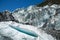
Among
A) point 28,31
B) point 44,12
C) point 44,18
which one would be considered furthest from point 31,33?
point 44,12

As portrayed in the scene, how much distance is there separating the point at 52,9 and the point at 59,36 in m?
3.83

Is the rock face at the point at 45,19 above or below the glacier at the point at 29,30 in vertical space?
above

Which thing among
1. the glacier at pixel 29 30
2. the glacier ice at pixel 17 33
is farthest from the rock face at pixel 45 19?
the glacier ice at pixel 17 33

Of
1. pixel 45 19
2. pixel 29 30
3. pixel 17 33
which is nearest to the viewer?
pixel 17 33

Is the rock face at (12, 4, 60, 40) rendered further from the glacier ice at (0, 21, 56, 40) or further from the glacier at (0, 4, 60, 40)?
the glacier ice at (0, 21, 56, 40)

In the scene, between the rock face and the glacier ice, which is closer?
the glacier ice

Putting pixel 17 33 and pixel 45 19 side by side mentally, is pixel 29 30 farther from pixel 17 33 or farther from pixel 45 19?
pixel 45 19

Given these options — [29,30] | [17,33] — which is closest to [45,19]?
[29,30]

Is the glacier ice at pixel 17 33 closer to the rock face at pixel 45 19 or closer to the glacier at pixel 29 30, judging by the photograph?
the glacier at pixel 29 30

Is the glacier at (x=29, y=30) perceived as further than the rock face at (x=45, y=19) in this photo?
No

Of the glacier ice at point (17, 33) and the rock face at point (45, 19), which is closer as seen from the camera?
the glacier ice at point (17, 33)

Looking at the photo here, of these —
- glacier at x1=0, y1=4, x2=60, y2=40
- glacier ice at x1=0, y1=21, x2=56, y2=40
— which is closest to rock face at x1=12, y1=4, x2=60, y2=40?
glacier at x1=0, y1=4, x2=60, y2=40

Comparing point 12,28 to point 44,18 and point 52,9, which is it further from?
point 52,9

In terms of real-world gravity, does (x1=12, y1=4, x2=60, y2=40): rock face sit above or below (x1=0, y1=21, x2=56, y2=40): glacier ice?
above
